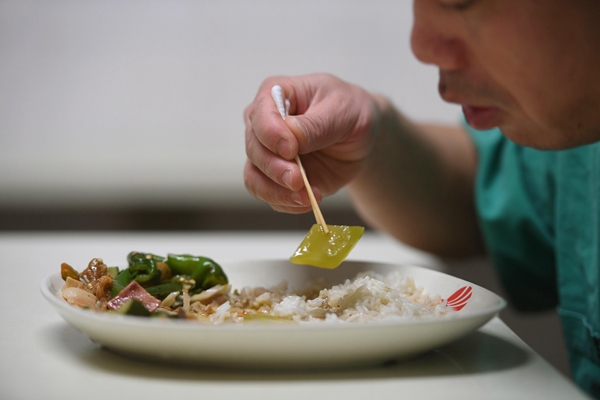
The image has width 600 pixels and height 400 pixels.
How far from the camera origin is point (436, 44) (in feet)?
3.47

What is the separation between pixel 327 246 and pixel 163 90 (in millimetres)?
2799

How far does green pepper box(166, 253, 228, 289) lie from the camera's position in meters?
1.09

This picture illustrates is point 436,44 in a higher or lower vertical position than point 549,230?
higher

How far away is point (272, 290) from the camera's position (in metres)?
1.08

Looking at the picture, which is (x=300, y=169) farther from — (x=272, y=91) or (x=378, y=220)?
(x=378, y=220)

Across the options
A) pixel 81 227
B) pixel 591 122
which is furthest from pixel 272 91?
pixel 81 227

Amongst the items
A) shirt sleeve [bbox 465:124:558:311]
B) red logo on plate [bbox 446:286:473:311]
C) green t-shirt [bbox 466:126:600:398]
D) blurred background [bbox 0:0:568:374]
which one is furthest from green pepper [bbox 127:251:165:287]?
blurred background [bbox 0:0:568:374]

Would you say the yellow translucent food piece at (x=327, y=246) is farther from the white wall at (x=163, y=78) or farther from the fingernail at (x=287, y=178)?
the white wall at (x=163, y=78)

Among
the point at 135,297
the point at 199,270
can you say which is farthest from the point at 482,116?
the point at 135,297

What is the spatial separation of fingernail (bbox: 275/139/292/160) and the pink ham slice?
1.18 feet

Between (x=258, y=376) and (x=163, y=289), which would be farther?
(x=163, y=289)

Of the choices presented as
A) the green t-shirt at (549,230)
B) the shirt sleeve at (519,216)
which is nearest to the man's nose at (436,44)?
the green t-shirt at (549,230)

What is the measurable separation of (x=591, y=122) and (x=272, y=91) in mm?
634

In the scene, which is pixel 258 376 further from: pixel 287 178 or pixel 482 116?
pixel 482 116
